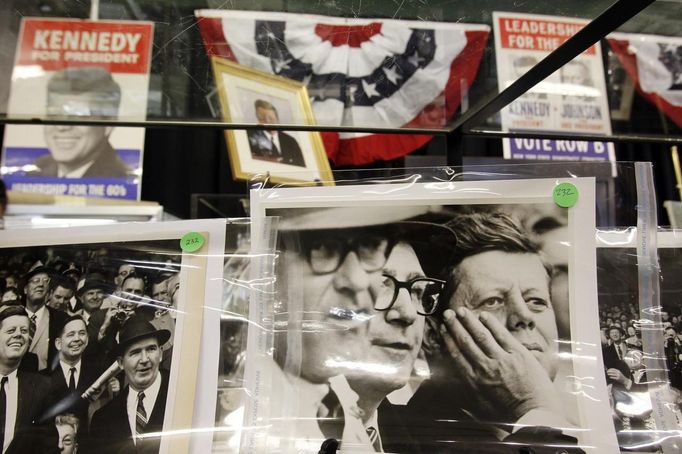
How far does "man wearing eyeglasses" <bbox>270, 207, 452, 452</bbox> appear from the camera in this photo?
0.45 metres

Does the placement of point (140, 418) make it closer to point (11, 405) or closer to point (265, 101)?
point (11, 405)

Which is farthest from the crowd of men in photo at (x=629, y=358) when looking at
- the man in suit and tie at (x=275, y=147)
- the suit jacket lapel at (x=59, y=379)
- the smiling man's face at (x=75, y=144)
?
the smiling man's face at (x=75, y=144)

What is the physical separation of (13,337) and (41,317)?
0.11ft

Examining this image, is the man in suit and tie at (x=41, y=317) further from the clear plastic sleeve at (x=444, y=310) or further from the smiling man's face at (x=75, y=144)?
the smiling man's face at (x=75, y=144)

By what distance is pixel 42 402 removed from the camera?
46cm

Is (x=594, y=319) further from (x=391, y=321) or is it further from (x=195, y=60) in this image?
(x=195, y=60)

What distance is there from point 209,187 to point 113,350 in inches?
78.2

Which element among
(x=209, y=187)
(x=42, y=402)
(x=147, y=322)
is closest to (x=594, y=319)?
(x=147, y=322)

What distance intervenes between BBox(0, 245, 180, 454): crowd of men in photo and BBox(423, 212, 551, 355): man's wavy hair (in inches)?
11.1

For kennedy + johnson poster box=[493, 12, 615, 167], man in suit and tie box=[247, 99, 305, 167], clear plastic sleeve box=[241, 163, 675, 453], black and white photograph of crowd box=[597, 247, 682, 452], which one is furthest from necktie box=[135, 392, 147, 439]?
man in suit and tie box=[247, 99, 305, 167]

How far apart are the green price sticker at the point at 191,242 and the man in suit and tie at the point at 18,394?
0.18 meters

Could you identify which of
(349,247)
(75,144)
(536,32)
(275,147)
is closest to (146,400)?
(349,247)

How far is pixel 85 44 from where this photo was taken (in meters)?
0.63

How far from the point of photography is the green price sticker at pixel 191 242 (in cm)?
51
